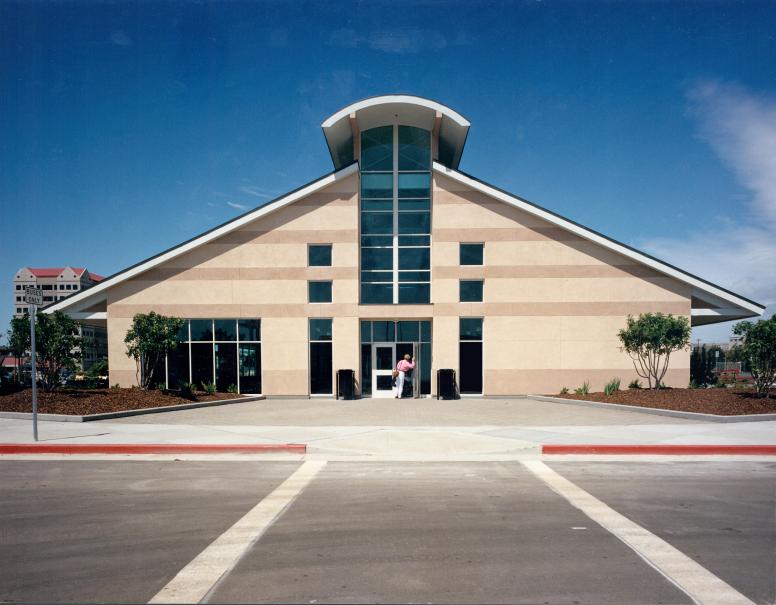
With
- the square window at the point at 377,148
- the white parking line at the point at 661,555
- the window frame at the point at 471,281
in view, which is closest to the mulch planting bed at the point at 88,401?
the window frame at the point at 471,281

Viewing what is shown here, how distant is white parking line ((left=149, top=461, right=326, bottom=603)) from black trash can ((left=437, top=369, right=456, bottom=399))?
13.1 metres

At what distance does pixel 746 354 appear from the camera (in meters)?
15.8

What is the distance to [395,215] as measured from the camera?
21625mm

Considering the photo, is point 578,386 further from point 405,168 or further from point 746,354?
point 405,168

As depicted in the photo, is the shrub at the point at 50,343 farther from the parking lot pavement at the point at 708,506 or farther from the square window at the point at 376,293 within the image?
the parking lot pavement at the point at 708,506

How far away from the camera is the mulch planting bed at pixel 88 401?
14.5m

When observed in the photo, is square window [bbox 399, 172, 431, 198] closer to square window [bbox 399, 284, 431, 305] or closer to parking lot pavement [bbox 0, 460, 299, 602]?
square window [bbox 399, 284, 431, 305]

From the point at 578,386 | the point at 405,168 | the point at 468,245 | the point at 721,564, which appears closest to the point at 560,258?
the point at 468,245

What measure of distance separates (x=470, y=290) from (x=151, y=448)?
555 inches

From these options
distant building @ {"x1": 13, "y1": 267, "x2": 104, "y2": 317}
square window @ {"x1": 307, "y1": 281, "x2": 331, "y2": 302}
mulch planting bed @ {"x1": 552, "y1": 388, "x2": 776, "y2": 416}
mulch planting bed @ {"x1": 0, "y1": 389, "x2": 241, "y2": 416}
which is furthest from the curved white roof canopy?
distant building @ {"x1": 13, "y1": 267, "x2": 104, "y2": 317}

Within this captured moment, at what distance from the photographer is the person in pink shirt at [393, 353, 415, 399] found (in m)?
20.4

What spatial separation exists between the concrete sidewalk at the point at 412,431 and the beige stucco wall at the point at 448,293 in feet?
15.7

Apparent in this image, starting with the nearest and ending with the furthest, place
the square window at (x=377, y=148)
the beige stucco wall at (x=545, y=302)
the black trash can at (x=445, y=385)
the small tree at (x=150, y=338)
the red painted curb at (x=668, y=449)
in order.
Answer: the red painted curb at (x=668, y=449), the small tree at (x=150, y=338), the black trash can at (x=445, y=385), the beige stucco wall at (x=545, y=302), the square window at (x=377, y=148)

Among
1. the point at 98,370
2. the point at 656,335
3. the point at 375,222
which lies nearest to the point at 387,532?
the point at 656,335
